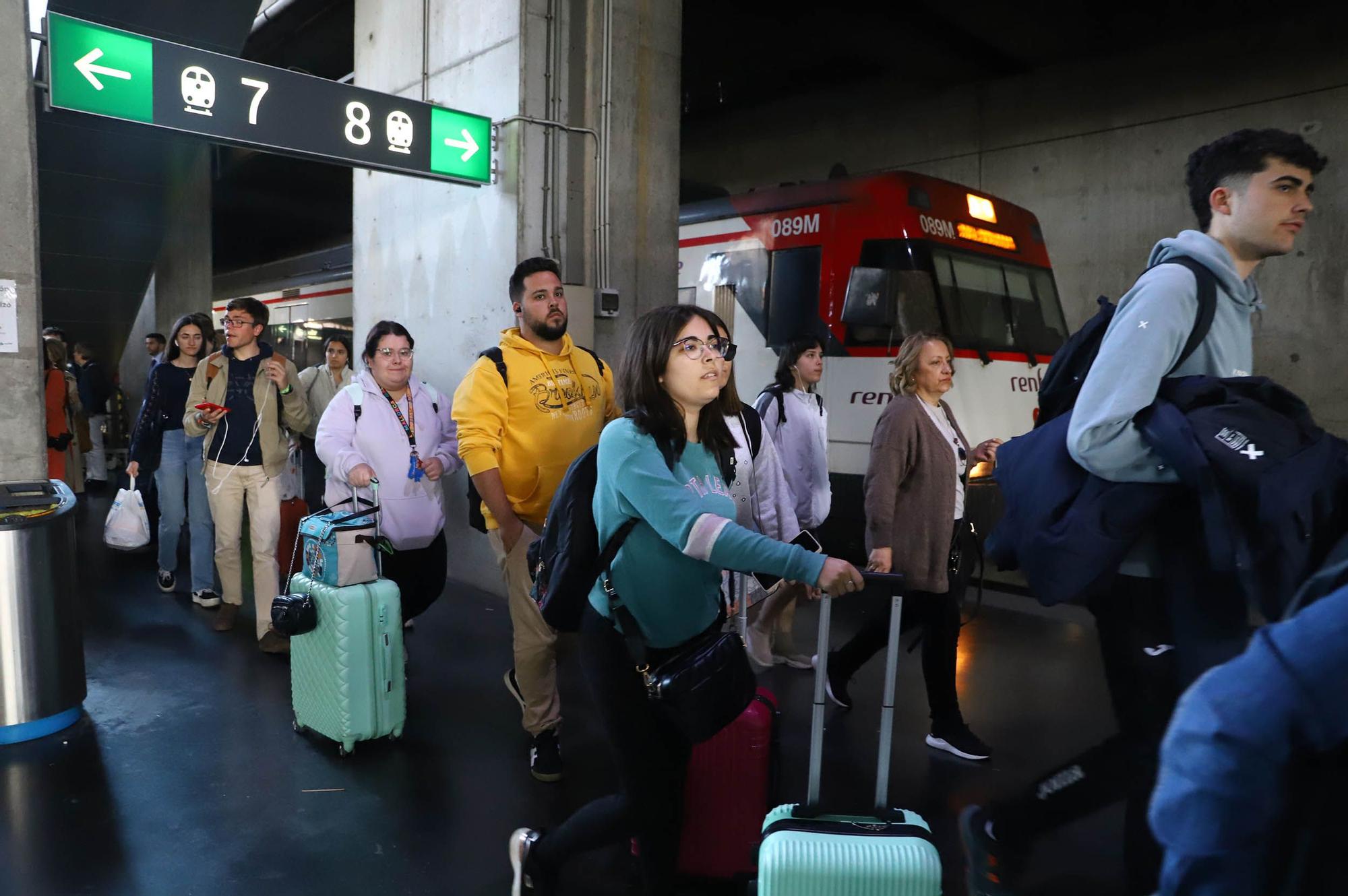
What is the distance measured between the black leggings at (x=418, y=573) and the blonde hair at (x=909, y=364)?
224 centimetres

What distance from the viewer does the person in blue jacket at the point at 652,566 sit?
7.28 ft

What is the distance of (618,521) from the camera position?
2.25 m

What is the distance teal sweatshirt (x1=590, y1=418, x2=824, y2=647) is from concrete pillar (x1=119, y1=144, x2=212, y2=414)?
1370 centimetres

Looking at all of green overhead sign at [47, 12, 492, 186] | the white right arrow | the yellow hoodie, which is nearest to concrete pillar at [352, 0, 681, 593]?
the white right arrow

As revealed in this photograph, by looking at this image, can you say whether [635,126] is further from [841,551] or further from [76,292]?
[76,292]

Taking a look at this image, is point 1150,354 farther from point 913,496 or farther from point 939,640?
point 939,640

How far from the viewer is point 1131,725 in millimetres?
2162

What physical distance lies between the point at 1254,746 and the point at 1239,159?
178 cm

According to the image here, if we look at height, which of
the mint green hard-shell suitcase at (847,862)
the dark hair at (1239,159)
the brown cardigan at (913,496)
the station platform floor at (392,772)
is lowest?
the station platform floor at (392,772)

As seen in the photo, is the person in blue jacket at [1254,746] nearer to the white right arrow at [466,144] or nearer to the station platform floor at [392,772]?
the station platform floor at [392,772]

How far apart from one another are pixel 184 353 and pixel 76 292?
8891 mm

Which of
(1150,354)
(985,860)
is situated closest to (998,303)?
(1150,354)

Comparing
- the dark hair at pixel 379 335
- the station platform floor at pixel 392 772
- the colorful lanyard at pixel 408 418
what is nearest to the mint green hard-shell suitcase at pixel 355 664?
the station platform floor at pixel 392 772

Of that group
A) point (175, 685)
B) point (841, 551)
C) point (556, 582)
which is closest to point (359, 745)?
point (175, 685)
